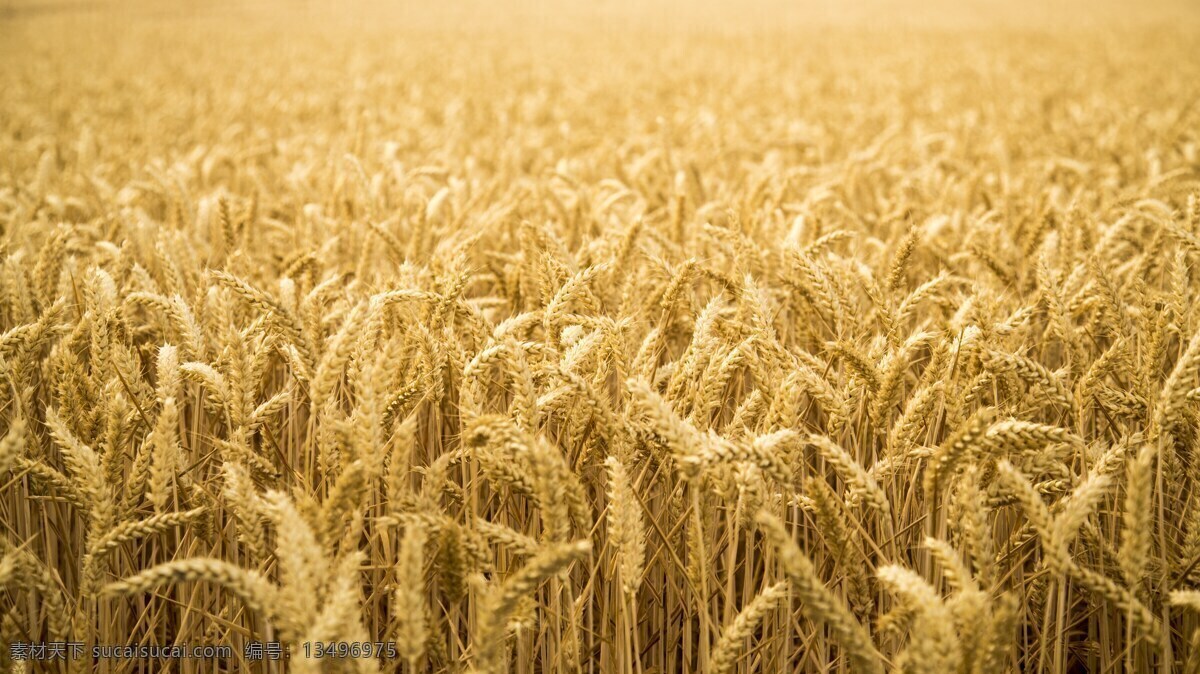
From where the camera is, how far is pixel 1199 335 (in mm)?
1266

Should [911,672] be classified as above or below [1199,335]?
below

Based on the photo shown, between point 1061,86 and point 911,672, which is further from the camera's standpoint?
point 1061,86

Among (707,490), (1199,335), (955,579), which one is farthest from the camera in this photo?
(707,490)

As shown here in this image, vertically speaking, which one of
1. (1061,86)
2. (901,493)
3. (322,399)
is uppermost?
(1061,86)

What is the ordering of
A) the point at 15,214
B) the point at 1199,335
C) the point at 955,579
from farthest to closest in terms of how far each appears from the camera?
the point at 15,214
the point at 1199,335
the point at 955,579

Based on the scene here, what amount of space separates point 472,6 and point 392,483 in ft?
101

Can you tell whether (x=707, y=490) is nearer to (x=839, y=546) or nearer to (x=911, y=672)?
(x=839, y=546)

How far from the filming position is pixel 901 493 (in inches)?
63.3

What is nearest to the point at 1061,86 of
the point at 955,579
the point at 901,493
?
the point at 901,493

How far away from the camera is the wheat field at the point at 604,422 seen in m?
1.05

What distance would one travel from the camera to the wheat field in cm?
105

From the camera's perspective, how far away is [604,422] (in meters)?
1.23

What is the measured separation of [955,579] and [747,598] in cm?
56

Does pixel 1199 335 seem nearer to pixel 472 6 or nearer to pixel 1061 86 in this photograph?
pixel 1061 86
